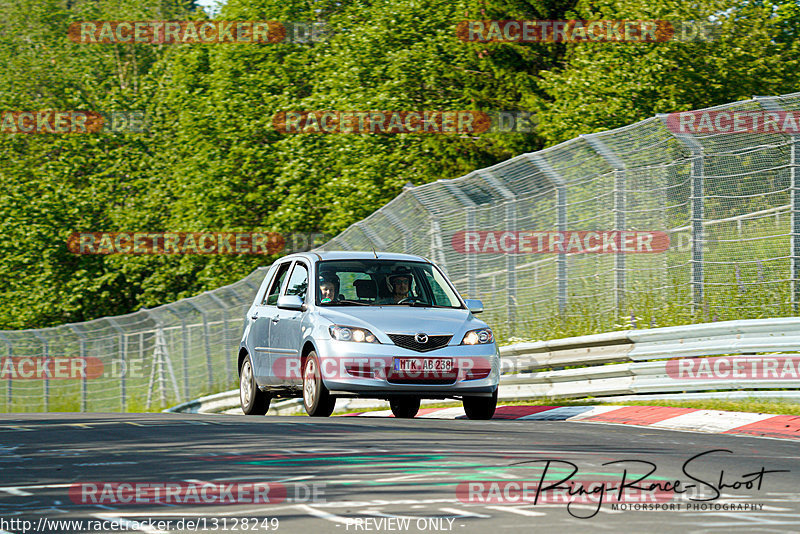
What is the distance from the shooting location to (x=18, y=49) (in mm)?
72750

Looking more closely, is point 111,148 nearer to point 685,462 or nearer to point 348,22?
point 348,22

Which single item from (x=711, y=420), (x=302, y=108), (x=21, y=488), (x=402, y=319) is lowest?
(x=711, y=420)

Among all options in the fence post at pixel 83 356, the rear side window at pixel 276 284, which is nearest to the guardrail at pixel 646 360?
the rear side window at pixel 276 284

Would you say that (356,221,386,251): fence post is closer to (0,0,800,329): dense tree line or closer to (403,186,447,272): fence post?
(403,186,447,272): fence post

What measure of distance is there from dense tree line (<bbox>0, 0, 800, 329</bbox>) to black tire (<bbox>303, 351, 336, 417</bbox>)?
19.4 meters

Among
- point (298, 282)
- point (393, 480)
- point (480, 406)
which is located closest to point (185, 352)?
point (298, 282)

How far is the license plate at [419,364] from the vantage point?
1275cm

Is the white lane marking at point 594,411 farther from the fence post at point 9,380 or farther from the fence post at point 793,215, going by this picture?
the fence post at point 9,380

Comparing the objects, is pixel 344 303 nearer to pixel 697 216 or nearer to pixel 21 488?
pixel 697 216

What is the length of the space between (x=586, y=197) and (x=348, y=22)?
28894 millimetres

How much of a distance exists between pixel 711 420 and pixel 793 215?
293 cm

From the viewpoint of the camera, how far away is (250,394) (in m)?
15.5

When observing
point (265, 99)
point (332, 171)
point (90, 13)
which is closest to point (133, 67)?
point (90, 13)

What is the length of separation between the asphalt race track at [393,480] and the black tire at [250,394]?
11.7ft
